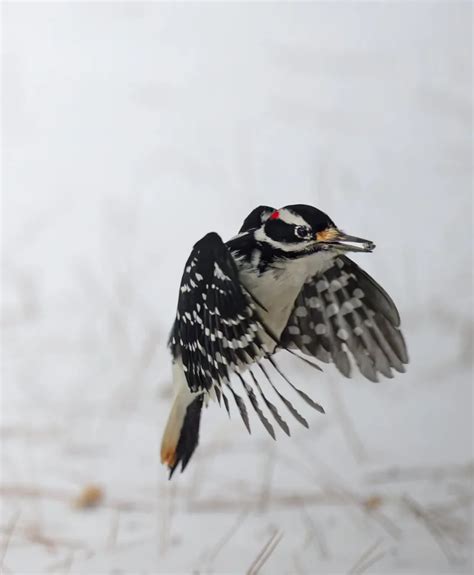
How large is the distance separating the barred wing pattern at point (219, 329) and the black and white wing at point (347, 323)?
0.28 feet

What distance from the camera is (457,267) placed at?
6.92ft

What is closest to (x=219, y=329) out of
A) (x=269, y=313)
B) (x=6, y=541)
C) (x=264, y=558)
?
(x=269, y=313)

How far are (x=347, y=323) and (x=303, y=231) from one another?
123 millimetres

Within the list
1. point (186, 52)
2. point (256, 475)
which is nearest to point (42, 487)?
point (256, 475)

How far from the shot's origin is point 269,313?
665 millimetres

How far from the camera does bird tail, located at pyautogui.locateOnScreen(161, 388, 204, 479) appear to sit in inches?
28.4

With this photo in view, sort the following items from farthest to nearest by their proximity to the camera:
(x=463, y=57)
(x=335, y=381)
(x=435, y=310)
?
(x=463, y=57) < (x=435, y=310) < (x=335, y=381)

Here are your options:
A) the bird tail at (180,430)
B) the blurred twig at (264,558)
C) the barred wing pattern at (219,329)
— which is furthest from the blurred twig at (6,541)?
the barred wing pattern at (219,329)

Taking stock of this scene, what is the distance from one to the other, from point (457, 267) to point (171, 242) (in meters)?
0.63

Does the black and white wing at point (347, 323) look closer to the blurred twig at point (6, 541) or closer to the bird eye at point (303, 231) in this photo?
the bird eye at point (303, 231)

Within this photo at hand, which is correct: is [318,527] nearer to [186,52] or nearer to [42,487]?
[42,487]

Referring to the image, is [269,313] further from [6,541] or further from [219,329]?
[6,541]

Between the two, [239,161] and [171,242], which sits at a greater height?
[239,161]

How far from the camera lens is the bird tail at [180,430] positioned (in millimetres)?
721
